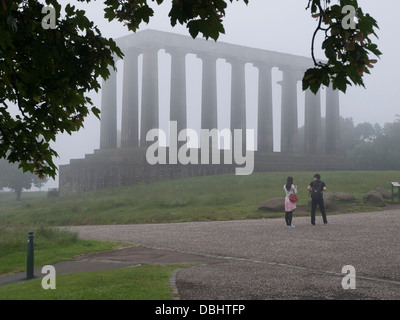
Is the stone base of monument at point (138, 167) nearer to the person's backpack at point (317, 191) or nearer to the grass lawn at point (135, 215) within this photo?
the grass lawn at point (135, 215)

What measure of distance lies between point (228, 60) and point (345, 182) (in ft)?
104

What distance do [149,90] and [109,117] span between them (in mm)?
Result: 9139

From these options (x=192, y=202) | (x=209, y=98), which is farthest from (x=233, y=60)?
(x=192, y=202)

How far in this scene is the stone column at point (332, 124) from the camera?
67.2 m

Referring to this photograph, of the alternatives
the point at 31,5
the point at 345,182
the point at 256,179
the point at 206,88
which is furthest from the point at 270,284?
the point at 206,88

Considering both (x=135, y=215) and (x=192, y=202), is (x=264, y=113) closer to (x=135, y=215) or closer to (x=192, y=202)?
(x=192, y=202)

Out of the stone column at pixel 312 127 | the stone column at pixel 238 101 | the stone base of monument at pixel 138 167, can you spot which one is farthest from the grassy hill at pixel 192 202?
the stone column at pixel 312 127

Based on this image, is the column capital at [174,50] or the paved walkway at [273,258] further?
the column capital at [174,50]

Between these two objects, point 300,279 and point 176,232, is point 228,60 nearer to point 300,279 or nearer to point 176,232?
point 176,232

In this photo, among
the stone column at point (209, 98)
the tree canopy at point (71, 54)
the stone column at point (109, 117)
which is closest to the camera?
the tree canopy at point (71, 54)

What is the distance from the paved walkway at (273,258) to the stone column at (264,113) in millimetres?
42419

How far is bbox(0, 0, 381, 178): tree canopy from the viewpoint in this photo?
15.1 feet

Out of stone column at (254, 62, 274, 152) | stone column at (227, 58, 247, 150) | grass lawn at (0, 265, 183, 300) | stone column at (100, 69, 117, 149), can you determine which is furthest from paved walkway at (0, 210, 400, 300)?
stone column at (100, 69, 117, 149)

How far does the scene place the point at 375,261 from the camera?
11031 millimetres
